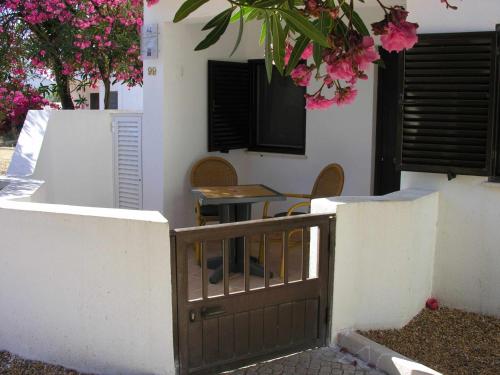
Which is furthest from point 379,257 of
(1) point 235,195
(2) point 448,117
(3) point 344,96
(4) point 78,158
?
(4) point 78,158

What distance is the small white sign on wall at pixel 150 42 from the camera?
7750 mm

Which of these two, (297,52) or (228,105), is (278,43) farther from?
(228,105)

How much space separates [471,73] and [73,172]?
5228 millimetres

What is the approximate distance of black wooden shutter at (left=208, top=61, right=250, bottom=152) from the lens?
826 centimetres

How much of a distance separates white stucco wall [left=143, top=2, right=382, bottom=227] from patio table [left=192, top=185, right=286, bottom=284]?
119cm

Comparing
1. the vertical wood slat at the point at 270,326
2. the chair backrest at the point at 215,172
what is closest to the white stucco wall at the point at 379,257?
the vertical wood slat at the point at 270,326

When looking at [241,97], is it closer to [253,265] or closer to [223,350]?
[253,265]

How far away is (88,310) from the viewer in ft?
14.2

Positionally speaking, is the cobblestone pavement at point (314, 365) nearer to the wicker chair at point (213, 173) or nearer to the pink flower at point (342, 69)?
the pink flower at point (342, 69)

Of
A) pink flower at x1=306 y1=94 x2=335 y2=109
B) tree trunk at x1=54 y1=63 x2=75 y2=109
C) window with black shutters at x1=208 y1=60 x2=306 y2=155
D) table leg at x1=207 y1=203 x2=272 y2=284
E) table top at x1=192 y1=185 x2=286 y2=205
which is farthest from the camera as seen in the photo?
tree trunk at x1=54 y1=63 x2=75 y2=109

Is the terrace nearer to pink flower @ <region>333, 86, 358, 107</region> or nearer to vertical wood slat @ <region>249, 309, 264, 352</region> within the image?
vertical wood slat @ <region>249, 309, 264, 352</region>

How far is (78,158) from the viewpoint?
8508 mm

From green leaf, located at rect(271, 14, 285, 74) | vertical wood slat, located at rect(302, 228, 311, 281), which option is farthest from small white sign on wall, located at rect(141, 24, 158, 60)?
green leaf, located at rect(271, 14, 285, 74)

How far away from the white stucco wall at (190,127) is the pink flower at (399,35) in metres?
5.05
